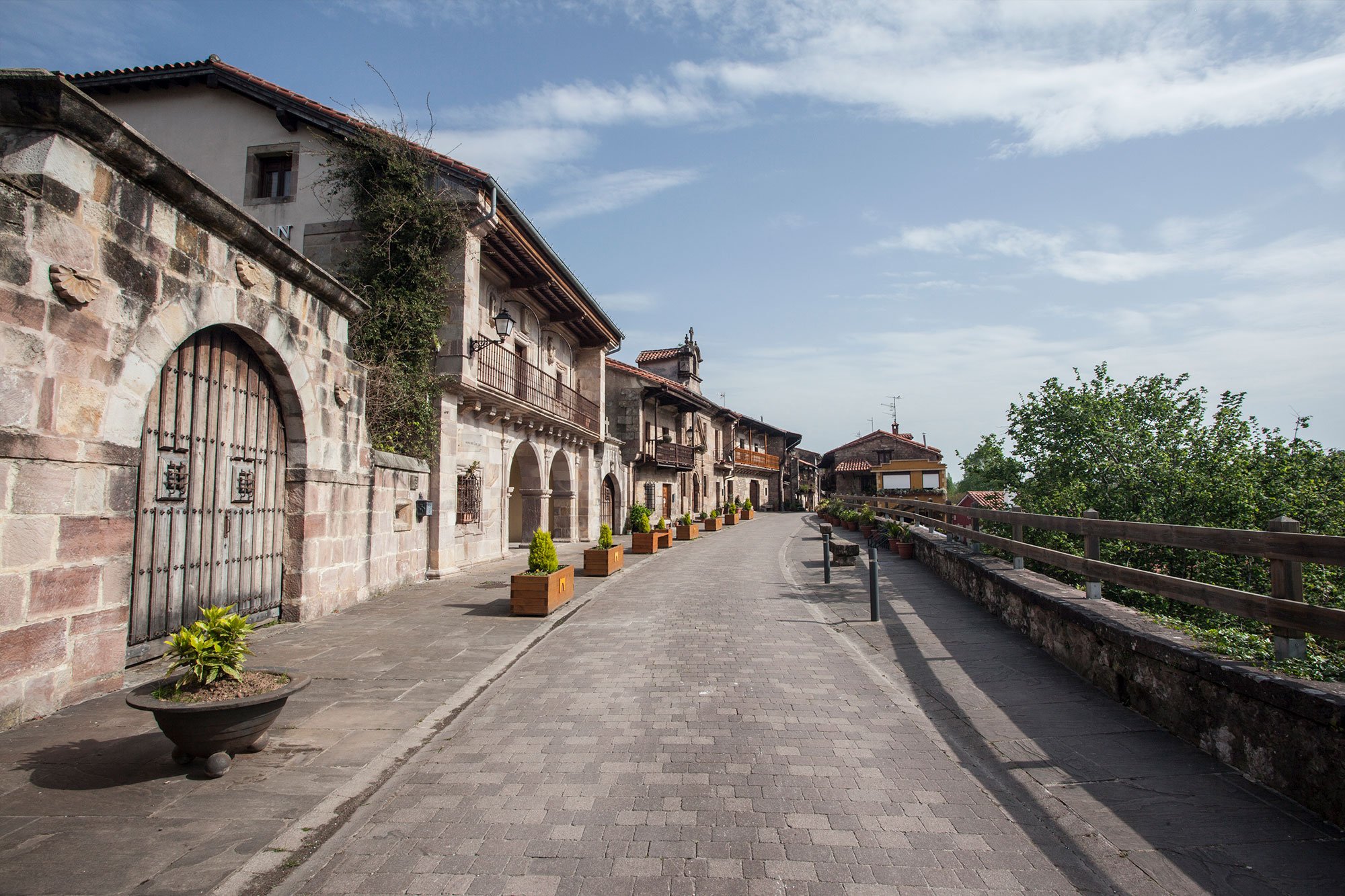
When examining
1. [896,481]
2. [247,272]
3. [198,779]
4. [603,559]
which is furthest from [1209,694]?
[896,481]

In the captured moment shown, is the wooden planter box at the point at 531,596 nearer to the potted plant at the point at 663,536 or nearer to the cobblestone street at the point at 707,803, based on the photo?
the cobblestone street at the point at 707,803

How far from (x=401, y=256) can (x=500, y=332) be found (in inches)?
105

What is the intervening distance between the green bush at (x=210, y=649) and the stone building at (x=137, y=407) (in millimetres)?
1622

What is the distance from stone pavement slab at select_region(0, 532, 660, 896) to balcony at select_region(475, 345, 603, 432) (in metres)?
8.62

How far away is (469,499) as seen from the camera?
14.5 metres

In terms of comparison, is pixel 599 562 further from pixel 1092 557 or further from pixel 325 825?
pixel 325 825

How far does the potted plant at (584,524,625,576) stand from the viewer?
1394 cm

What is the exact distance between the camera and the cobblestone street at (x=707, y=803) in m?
3.01

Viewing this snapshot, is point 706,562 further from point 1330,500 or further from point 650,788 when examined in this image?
point 650,788

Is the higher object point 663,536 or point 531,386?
point 531,386

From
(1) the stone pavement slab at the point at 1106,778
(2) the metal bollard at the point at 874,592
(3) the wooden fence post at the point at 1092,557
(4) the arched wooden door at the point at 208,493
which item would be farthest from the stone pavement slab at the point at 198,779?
(3) the wooden fence post at the point at 1092,557

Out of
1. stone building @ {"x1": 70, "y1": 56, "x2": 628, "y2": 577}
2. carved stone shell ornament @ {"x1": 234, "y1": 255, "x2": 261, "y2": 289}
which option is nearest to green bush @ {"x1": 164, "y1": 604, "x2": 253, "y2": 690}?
carved stone shell ornament @ {"x1": 234, "y1": 255, "x2": 261, "y2": 289}

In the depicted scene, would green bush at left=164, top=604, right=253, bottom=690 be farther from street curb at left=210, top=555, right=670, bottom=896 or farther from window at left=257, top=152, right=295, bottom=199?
window at left=257, top=152, right=295, bottom=199

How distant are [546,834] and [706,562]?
1339 centimetres
